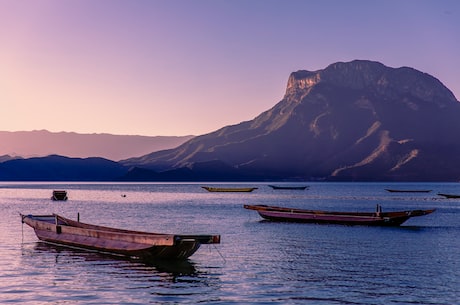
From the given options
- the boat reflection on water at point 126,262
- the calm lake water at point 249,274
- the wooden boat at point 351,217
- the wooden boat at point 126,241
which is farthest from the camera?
the wooden boat at point 351,217

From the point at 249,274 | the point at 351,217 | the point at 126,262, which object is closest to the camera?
the point at 249,274

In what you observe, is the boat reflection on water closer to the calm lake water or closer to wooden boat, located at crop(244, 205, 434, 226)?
the calm lake water

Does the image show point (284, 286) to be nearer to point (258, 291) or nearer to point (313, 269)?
point (258, 291)

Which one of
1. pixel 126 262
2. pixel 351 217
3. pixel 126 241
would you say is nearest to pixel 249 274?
pixel 126 262

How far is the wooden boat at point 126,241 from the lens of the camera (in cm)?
3734

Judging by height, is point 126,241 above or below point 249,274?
above

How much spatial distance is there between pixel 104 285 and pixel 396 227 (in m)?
53.5

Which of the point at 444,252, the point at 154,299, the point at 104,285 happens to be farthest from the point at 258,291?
the point at 444,252

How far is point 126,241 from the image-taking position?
135 feet

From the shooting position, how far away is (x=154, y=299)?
28828mm

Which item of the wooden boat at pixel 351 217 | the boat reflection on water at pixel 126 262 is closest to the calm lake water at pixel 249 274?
the boat reflection on water at pixel 126 262

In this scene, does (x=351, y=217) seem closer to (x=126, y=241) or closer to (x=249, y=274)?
(x=126, y=241)

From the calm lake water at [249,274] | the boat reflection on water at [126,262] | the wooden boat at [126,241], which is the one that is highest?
the wooden boat at [126,241]

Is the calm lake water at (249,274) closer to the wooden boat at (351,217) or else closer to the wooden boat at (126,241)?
the wooden boat at (126,241)
